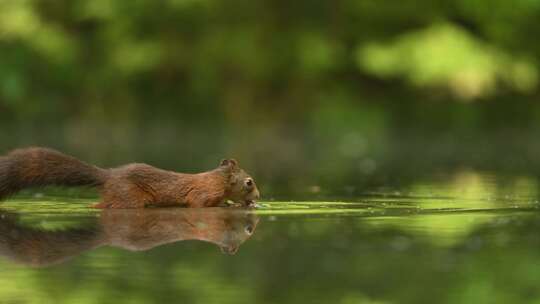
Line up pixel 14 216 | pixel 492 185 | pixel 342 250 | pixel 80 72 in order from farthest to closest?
1. pixel 80 72
2. pixel 492 185
3. pixel 14 216
4. pixel 342 250

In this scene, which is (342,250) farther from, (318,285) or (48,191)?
(48,191)

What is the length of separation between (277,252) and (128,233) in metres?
0.95

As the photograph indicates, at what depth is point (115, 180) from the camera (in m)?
7.34

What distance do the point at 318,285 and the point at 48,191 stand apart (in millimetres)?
4971

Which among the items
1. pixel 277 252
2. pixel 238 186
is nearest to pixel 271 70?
pixel 238 186

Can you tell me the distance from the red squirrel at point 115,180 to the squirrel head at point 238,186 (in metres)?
0.04

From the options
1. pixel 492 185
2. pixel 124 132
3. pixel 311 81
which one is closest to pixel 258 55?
pixel 311 81

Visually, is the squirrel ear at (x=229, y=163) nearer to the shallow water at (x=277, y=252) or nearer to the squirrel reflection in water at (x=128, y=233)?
the shallow water at (x=277, y=252)

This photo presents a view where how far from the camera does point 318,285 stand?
4.52 metres

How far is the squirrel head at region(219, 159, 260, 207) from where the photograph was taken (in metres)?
7.70

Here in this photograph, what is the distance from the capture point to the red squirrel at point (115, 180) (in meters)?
7.33

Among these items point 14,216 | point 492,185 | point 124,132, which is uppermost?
point 124,132

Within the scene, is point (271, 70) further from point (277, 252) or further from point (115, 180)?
point (277, 252)

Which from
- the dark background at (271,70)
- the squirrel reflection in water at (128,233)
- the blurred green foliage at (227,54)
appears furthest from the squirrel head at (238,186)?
the blurred green foliage at (227,54)
